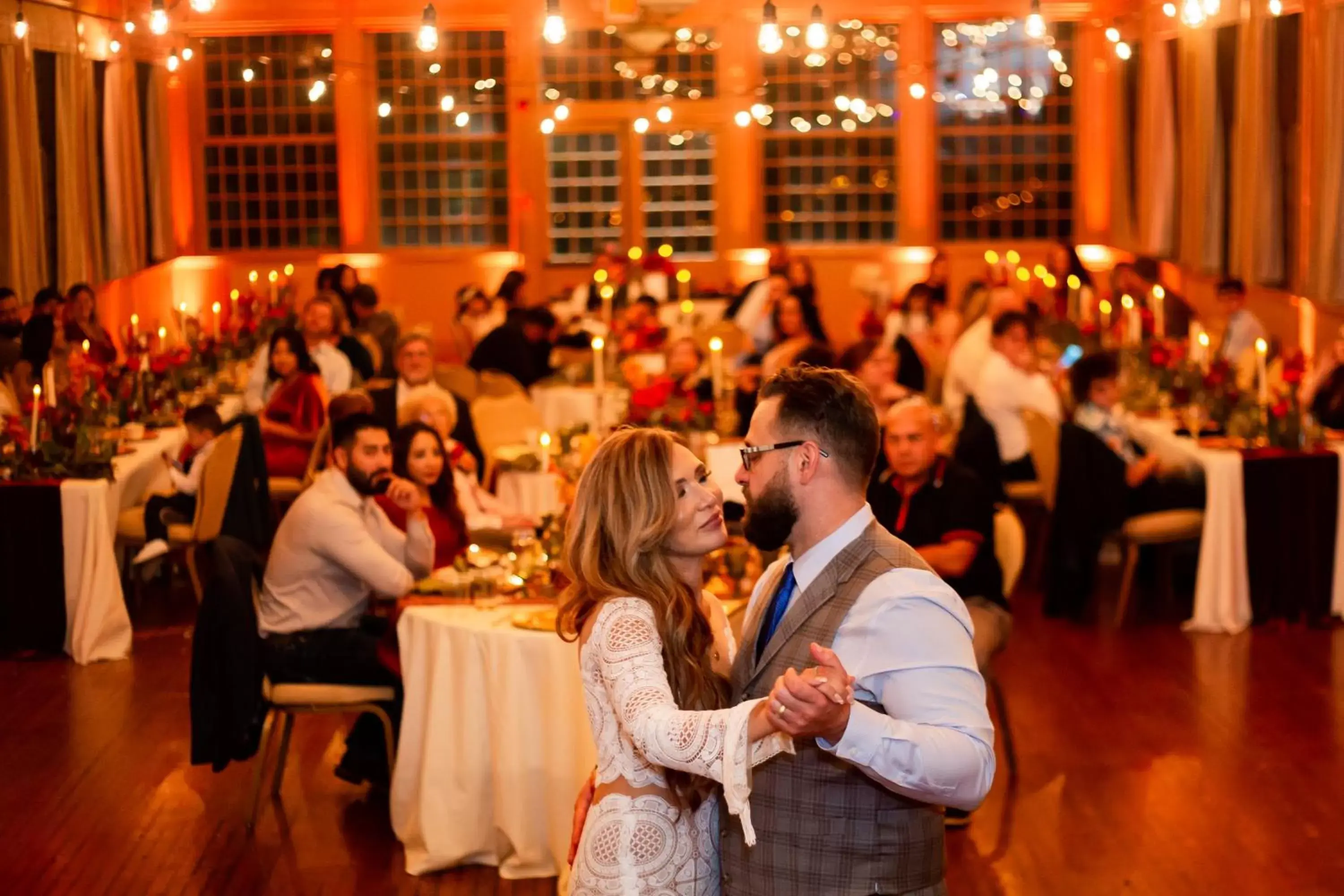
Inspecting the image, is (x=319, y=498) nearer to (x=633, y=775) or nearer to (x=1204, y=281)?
(x=633, y=775)

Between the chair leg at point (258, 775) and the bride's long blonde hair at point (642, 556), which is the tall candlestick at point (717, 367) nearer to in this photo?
the chair leg at point (258, 775)

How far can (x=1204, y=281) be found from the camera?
47.9 feet

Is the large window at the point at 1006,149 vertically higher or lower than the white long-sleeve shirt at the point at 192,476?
higher

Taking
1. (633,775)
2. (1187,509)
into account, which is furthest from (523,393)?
(633,775)

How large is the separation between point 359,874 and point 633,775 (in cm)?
235

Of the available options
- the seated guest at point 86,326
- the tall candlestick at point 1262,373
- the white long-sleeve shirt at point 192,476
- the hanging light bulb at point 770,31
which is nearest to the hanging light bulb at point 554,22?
the hanging light bulb at point 770,31

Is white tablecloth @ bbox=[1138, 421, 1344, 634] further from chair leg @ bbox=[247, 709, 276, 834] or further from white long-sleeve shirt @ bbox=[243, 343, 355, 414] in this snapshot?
white long-sleeve shirt @ bbox=[243, 343, 355, 414]

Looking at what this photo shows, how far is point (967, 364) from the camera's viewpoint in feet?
30.2

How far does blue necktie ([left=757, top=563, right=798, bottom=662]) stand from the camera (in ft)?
9.04

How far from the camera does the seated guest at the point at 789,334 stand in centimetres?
878

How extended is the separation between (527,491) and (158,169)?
9.65 meters

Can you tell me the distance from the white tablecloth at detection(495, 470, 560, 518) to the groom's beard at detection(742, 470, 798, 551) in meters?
4.91

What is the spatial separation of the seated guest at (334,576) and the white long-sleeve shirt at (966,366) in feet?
13.6

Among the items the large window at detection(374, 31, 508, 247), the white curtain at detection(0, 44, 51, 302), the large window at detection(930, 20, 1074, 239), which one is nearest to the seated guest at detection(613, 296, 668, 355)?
the white curtain at detection(0, 44, 51, 302)
